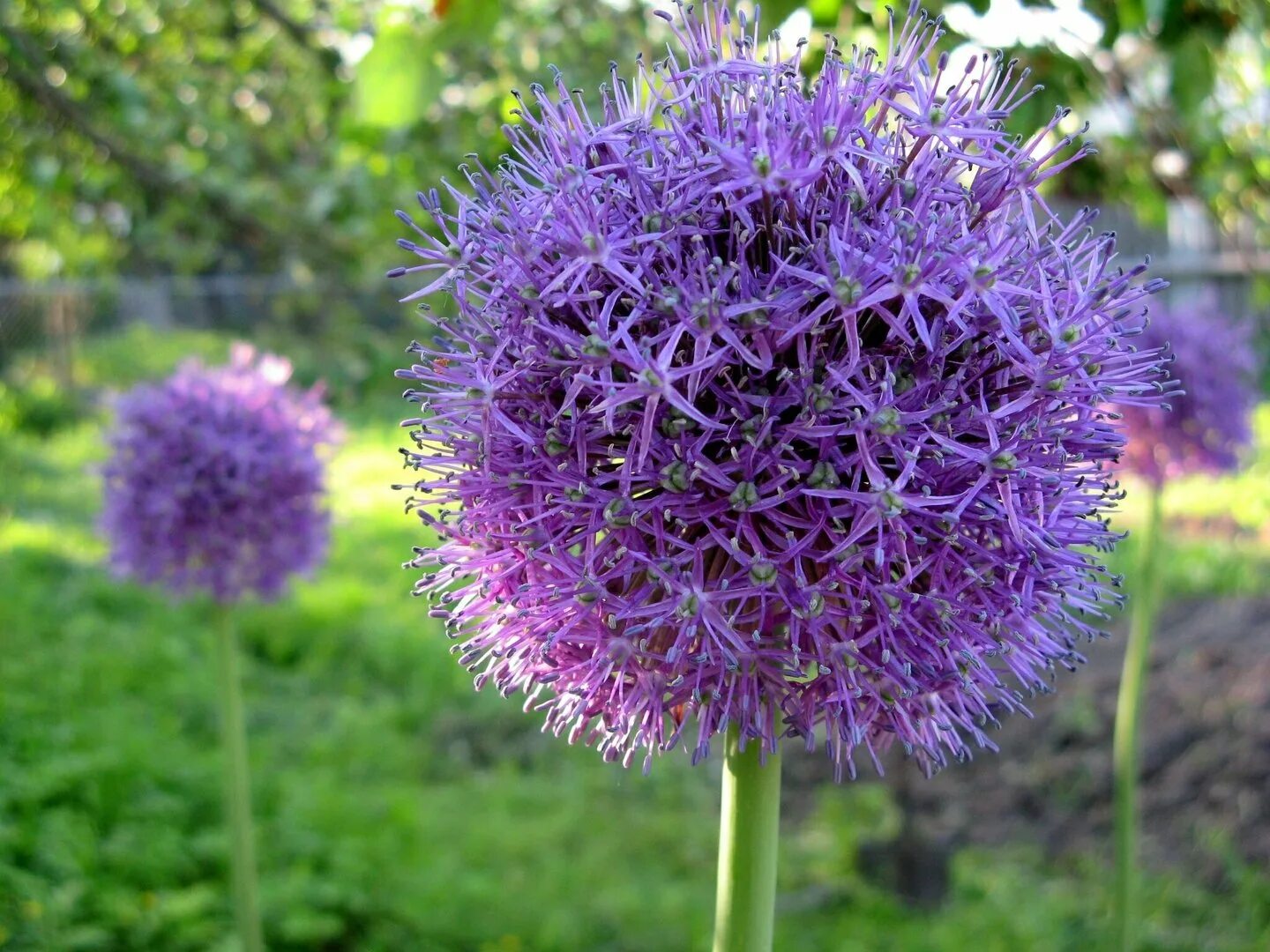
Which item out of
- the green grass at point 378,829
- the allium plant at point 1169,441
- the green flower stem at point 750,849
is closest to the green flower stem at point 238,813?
the green grass at point 378,829

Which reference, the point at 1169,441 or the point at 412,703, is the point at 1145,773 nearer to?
the point at 1169,441

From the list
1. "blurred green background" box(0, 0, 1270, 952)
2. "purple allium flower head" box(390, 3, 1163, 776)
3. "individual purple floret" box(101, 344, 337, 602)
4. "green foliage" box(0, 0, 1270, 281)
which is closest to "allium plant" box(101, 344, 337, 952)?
"individual purple floret" box(101, 344, 337, 602)

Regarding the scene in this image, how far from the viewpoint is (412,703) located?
6.67 m

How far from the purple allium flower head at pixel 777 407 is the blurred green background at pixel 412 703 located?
1042 millimetres

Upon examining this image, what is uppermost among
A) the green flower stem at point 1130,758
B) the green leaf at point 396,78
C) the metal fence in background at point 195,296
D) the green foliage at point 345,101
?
the metal fence in background at point 195,296

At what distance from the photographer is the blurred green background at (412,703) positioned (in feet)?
12.2

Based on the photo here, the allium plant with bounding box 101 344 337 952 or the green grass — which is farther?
the green grass

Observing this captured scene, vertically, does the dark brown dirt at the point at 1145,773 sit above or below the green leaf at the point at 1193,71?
below

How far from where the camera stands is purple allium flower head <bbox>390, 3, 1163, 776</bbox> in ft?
4.39

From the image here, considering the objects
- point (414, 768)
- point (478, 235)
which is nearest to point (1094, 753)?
point (414, 768)

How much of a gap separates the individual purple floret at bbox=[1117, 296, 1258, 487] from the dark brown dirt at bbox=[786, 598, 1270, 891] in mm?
1616

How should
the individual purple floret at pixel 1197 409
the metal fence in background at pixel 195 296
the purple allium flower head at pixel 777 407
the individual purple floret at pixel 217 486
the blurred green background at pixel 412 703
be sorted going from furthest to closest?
the metal fence in background at pixel 195 296, the individual purple floret at pixel 1197 409, the blurred green background at pixel 412 703, the individual purple floret at pixel 217 486, the purple allium flower head at pixel 777 407

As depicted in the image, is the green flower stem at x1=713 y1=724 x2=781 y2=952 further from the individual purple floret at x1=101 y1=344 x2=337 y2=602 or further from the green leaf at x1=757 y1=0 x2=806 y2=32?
the individual purple floret at x1=101 y1=344 x2=337 y2=602

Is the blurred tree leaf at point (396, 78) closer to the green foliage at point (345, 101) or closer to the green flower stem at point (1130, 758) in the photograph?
the green foliage at point (345, 101)
